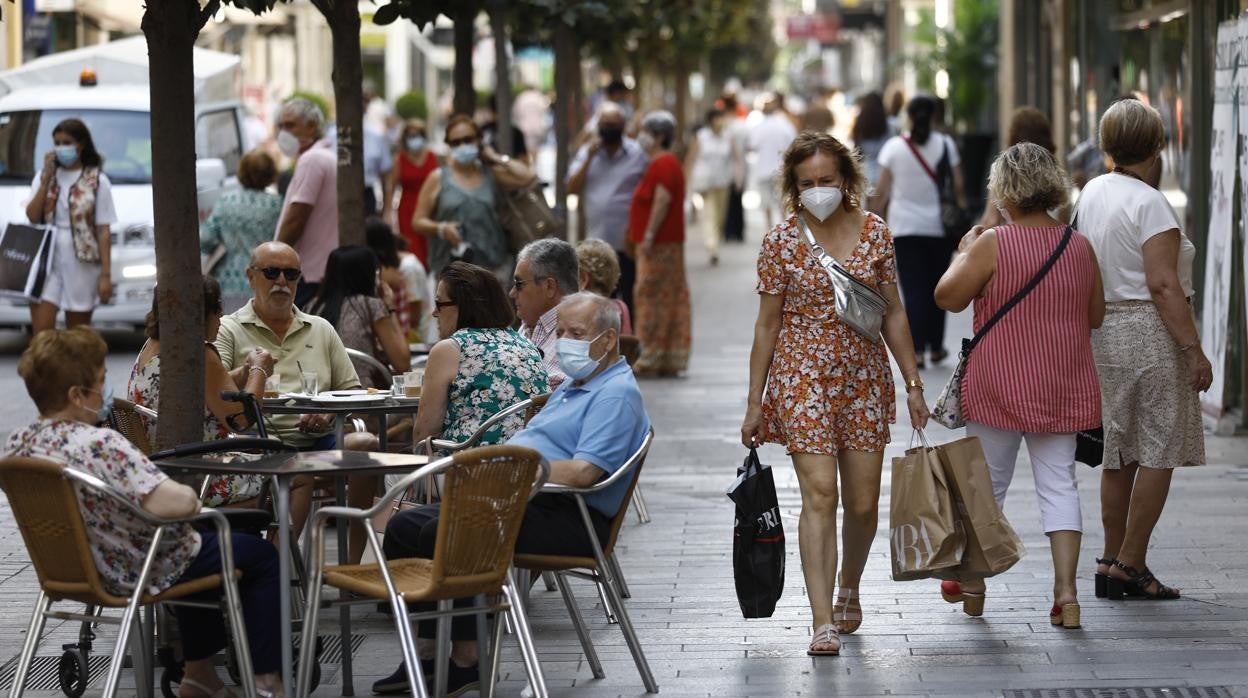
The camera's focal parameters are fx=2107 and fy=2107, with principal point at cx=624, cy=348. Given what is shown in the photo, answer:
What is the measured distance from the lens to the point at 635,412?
21.5 feet

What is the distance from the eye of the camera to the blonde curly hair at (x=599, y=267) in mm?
10188

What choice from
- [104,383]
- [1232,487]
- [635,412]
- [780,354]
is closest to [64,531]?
[104,383]

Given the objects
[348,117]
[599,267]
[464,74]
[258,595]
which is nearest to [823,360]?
[258,595]

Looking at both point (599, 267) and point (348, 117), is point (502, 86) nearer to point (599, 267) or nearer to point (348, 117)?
point (348, 117)

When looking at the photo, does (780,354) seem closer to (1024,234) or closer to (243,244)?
(1024,234)

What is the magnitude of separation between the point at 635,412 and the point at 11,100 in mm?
13125

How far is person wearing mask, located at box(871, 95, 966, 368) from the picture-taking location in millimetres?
14633

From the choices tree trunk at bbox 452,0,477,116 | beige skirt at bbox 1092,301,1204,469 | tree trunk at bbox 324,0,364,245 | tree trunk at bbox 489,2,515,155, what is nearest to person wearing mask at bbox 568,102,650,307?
tree trunk at bbox 452,0,477,116

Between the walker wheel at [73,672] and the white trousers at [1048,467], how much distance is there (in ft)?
9.94

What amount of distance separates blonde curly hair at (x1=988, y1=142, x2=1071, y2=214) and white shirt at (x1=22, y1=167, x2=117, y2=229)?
321 inches

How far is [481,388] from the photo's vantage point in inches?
290

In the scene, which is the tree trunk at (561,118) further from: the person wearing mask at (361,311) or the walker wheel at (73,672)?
the walker wheel at (73,672)

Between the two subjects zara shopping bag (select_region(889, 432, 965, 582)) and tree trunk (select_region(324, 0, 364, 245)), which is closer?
zara shopping bag (select_region(889, 432, 965, 582))

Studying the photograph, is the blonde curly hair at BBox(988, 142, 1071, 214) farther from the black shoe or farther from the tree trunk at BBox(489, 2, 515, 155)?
the tree trunk at BBox(489, 2, 515, 155)
